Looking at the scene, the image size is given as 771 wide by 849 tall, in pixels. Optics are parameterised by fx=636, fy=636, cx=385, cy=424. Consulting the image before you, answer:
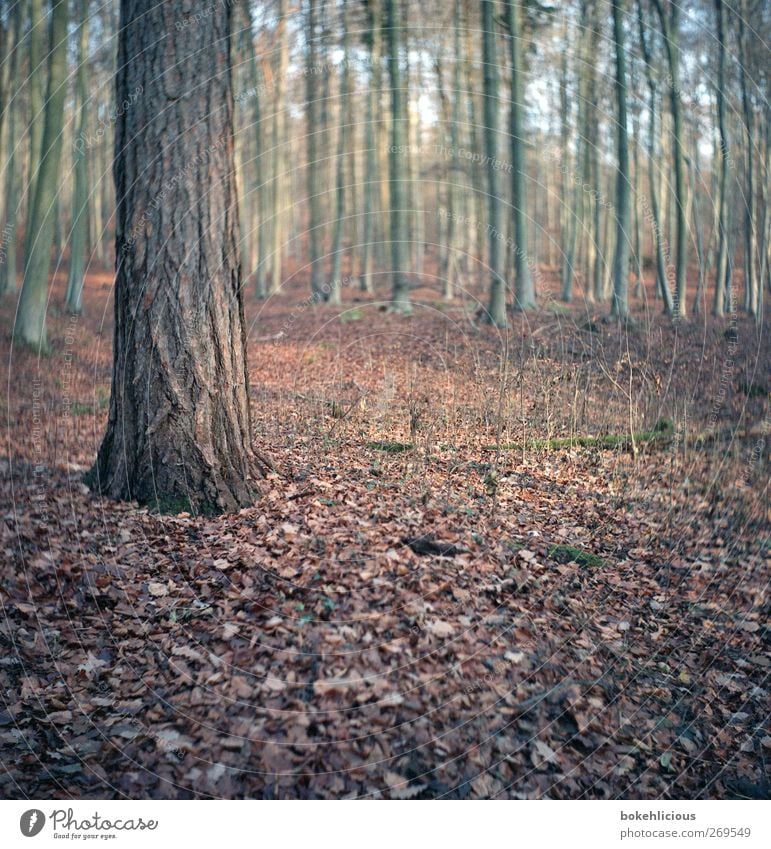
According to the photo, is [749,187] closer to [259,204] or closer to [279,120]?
[279,120]

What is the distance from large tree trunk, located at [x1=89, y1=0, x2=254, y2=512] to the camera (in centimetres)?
491

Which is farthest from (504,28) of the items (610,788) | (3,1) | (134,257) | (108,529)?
(610,788)

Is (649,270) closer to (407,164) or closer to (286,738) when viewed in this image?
(407,164)

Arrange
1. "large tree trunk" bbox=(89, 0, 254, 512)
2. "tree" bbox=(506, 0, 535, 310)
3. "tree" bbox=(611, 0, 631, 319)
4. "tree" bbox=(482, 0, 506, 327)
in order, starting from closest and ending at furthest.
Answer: "large tree trunk" bbox=(89, 0, 254, 512), "tree" bbox=(482, 0, 506, 327), "tree" bbox=(506, 0, 535, 310), "tree" bbox=(611, 0, 631, 319)

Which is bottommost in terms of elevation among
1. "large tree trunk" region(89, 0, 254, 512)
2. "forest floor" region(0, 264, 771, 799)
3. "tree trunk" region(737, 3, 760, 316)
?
"forest floor" region(0, 264, 771, 799)

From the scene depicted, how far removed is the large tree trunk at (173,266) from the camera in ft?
16.1

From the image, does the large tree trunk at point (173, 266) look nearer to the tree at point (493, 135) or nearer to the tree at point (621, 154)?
the tree at point (493, 135)

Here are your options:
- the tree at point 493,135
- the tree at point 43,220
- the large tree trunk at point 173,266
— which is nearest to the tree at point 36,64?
the tree at point 43,220

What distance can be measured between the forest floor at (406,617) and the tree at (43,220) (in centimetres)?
516

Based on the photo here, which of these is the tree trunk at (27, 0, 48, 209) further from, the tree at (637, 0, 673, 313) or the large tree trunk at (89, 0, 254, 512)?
the tree at (637, 0, 673, 313)

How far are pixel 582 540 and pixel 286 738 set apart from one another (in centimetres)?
284

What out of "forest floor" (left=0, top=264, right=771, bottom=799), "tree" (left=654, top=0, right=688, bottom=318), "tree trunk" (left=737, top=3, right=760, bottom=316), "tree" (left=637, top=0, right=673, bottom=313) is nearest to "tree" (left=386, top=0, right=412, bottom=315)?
"tree" (left=637, top=0, right=673, bottom=313)
